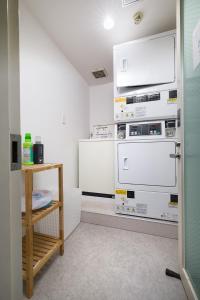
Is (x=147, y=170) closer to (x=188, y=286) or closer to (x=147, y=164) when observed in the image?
(x=147, y=164)

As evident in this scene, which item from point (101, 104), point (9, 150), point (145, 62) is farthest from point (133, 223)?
point (101, 104)

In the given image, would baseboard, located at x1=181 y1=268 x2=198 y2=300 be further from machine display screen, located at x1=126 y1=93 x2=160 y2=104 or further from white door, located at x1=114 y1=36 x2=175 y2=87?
white door, located at x1=114 y1=36 x2=175 y2=87

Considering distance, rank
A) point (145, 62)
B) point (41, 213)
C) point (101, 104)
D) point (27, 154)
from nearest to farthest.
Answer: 1. point (41, 213)
2. point (27, 154)
3. point (145, 62)
4. point (101, 104)

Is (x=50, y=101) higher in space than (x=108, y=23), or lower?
lower

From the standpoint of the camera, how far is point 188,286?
2.86 ft

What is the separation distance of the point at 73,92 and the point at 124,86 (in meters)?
0.89

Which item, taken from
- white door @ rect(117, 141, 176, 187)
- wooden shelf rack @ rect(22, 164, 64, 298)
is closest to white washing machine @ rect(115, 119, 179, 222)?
white door @ rect(117, 141, 176, 187)

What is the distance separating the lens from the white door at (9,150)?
1.65ft

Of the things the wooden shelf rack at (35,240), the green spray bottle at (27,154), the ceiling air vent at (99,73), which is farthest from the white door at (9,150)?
the ceiling air vent at (99,73)

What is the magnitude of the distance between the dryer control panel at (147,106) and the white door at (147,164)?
0.31 meters

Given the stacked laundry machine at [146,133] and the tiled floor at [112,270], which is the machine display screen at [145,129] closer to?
the stacked laundry machine at [146,133]

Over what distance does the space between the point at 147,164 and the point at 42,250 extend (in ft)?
4.16

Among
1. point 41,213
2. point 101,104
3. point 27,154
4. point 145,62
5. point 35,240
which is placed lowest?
point 35,240

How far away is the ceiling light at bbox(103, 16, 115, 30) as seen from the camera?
153 centimetres
